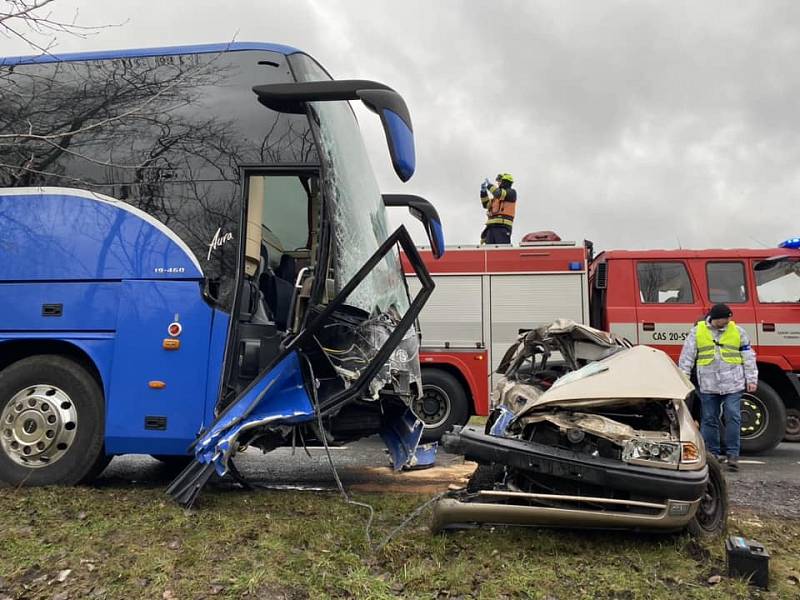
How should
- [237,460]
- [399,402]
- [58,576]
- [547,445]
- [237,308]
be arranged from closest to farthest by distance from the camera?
1. [58,576]
2. [547,445]
3. [237,308]
4. [399,402]
5. [237,460]

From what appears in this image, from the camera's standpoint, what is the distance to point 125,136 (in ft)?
14.9

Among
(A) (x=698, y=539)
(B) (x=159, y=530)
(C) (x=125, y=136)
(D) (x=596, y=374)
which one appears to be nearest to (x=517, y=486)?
(D) (x=596, y=374)

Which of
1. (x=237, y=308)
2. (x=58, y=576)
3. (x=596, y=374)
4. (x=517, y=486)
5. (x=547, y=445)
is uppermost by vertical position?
(x=237, y=308)

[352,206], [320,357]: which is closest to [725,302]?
[352,206]

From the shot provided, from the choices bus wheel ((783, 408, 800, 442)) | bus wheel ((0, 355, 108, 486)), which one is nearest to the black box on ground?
bus wheel ((0, 355, 108, 486))

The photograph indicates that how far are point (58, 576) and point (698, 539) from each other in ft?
11.8

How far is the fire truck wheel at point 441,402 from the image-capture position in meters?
7.76

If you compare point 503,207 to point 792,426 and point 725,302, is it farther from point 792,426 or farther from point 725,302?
point 792,426

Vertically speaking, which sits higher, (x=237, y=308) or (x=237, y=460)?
(x=237, y=308)

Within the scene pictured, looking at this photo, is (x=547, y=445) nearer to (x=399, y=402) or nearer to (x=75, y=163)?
(x=399, y=402)

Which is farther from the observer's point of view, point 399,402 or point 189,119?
point 399,402

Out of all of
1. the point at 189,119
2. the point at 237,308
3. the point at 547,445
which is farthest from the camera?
the point at 189,119

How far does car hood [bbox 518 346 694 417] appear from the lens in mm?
3406

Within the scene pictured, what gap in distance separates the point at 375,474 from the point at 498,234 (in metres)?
5.13
